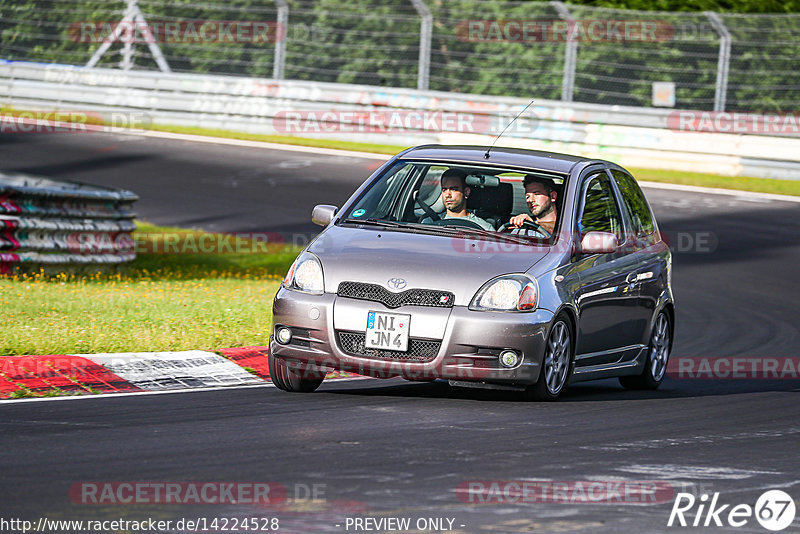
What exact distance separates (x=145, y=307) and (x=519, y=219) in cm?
417

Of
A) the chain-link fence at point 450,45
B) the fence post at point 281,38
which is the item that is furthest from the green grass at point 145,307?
the fence post at point 281,38

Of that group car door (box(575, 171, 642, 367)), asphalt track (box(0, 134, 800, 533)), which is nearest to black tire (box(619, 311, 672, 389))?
asphalt track (box(0, 134, 800, 533))

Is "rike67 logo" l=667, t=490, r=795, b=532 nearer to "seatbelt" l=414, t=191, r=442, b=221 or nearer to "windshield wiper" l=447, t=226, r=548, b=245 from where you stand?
"windshield wiper" l=447, t=226, r=548, b=245

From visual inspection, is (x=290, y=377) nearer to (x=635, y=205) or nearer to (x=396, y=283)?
(x=396, y=283)

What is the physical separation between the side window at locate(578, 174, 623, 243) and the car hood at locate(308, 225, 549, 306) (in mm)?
732

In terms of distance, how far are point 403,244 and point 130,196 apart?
301 inches

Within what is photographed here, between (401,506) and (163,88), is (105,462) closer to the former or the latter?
(401,506)
